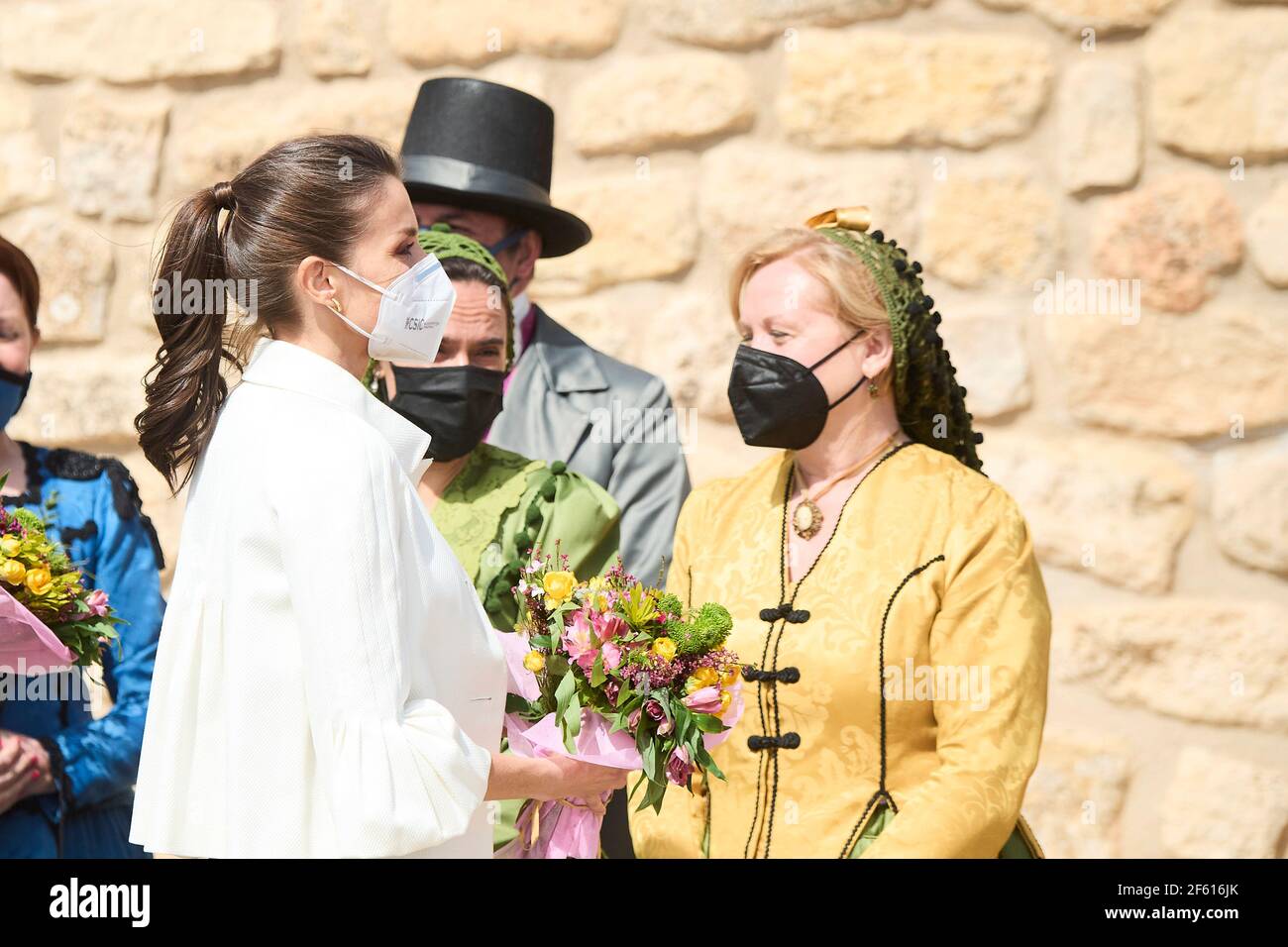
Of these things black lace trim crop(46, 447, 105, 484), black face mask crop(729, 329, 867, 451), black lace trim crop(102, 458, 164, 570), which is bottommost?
black lace trim crop(102, 458, 164, 570)

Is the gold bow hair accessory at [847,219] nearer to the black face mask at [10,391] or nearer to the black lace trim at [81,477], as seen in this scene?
the black lace trim at [81,477]

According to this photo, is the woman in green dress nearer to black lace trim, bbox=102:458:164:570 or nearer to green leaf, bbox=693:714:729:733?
black lace trim, bbox=102:458:164:570

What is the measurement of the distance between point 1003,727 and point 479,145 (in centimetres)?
215

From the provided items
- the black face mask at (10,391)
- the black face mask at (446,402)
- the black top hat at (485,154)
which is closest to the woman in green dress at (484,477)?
the black face mask at (446,402)

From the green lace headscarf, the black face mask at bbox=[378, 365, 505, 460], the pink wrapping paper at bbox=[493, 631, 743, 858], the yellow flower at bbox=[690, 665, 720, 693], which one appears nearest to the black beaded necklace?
the pink wrapping paper at bbox=[493, 631, 743, 858]

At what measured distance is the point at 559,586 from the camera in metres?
2.37

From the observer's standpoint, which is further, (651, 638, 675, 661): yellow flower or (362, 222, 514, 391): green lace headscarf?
(362, 222, 514, 391): green lace headscarf

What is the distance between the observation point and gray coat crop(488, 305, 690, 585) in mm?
3736

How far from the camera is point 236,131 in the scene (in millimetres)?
4773

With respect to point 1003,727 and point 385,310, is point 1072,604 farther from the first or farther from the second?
point 385,310

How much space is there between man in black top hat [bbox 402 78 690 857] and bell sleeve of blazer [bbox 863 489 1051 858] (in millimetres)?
1043

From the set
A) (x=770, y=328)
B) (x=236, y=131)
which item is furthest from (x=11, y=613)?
(x=236, y=131)

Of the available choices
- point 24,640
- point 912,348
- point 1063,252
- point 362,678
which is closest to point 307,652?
point 362,678

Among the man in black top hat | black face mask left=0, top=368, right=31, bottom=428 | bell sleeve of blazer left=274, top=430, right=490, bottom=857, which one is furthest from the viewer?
the man in black top hat
